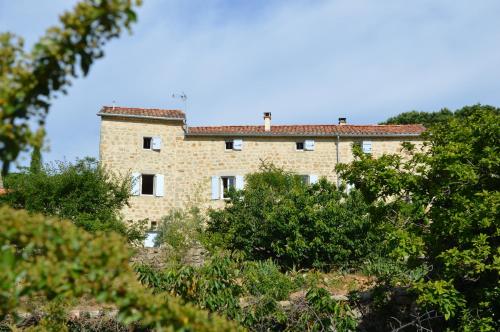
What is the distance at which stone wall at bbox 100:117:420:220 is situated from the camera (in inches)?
1072

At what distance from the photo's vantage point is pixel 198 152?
91.5 ft

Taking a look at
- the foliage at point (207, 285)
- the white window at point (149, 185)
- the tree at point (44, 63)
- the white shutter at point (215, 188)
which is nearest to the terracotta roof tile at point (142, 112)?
the white window at point (149, 185)

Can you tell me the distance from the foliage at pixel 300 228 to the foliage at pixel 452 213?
7722mm

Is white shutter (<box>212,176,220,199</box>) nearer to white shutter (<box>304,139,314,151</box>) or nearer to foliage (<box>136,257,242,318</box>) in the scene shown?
white shutter (<box>304,139,314,151</box>)

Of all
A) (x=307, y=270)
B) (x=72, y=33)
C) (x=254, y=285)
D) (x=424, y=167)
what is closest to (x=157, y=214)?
(x=307, y=270)

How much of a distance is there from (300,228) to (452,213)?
958 cm

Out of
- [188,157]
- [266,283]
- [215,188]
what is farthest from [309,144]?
[266,283]

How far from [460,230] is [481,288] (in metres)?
0.99

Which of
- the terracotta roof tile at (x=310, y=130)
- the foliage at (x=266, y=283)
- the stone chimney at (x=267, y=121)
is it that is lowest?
the foliage at (x=266, y=283)

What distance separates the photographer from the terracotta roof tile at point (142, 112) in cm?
2719

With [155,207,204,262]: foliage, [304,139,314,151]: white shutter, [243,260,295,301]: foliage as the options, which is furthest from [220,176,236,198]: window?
[243,260,295,301]: foliage

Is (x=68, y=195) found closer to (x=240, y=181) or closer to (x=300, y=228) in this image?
(x=300, y=228)

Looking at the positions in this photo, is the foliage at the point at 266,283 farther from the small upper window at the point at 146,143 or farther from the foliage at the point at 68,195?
the small upper window at the point at 146,143

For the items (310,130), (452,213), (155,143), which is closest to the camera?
(452,213)
